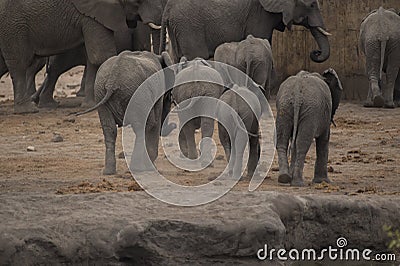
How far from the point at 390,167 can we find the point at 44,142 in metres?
3.93

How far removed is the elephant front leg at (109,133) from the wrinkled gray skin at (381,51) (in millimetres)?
6514

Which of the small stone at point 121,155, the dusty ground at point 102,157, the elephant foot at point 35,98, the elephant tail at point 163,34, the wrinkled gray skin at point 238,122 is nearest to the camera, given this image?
the dusty ground at point 102,157

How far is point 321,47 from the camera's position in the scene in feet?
52.3

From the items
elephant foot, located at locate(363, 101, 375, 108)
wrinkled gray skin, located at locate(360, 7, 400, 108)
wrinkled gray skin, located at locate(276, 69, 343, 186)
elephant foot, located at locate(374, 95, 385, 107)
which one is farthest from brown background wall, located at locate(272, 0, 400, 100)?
wrinkled gray skin, located at locate(276, 69, 343, 186)

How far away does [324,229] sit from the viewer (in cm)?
788

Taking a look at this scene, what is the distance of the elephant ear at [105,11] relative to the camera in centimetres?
1512

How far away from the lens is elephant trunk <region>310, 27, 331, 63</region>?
15695mm

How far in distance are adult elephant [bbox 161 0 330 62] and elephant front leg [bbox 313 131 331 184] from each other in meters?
5.70

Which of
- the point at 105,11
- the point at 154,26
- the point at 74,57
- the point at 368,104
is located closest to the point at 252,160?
the point at 154,26

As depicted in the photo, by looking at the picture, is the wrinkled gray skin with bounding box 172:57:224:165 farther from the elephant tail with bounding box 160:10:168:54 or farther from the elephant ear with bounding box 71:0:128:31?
the elephant ear with bounding box 71:0:128:31

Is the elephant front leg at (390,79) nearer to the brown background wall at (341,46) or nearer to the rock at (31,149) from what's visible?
the brown background wall at (341,46)

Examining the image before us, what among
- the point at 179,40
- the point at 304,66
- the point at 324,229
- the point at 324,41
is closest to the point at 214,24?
the point at 179,40

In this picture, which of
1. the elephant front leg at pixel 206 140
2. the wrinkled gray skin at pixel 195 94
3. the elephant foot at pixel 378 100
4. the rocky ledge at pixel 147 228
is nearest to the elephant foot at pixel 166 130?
the wrinkled gray skin at pixel 195 94

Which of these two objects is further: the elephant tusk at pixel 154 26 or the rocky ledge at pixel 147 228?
the elephant tusk at pixel 154 26
